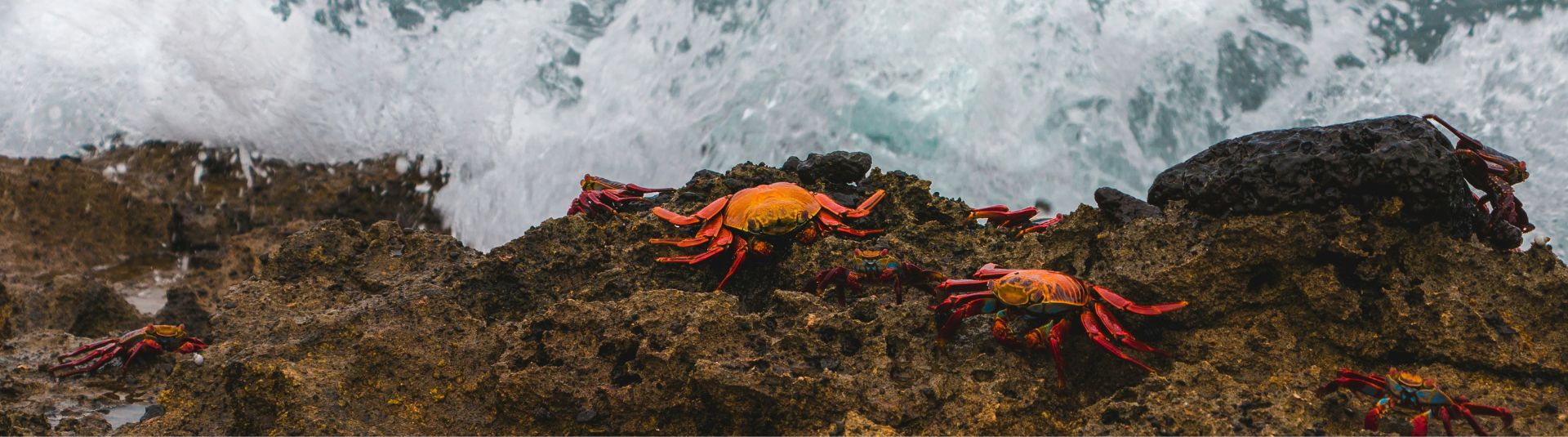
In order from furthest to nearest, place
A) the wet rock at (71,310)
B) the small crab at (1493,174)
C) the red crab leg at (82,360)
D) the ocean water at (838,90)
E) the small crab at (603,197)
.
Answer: the ocean water at (838,90) → the wet rock at (71,310) → the red crab leg at (82,360) → the small crab at (603,197) → the small crab at (1493,174)

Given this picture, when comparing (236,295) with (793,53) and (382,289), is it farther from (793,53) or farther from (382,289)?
(793,53)

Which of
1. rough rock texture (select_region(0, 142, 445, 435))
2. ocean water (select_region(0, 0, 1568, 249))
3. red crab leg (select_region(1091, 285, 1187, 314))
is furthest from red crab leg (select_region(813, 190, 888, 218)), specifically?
ocean water (select_region(0, 0, 1568, 249))

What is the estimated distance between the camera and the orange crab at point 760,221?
327 centimetres

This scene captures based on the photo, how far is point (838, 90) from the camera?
33.0 feet

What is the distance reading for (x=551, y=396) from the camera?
8.89 feet

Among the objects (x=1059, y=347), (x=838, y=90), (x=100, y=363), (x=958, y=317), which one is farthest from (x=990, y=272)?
(x=838, y=90)

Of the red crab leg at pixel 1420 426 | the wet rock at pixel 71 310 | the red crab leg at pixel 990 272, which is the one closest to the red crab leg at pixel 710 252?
the red crab leg at pixel 990 272

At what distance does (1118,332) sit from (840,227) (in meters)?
1.04

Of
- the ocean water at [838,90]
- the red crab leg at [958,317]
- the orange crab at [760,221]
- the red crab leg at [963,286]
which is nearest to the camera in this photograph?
the red crab leg at [958,317]

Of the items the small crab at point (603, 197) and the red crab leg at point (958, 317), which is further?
the small crab at point (603, 197)

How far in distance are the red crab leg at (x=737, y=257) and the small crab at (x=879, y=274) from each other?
0.31 metres

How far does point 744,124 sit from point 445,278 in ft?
23.0

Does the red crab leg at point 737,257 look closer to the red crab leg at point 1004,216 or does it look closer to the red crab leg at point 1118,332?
the red crab leg at point 1004,216

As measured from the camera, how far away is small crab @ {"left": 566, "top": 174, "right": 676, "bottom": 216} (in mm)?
3709
